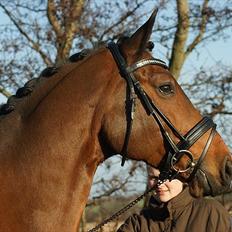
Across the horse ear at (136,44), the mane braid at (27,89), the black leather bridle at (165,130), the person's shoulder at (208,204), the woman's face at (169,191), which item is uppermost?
the mane braid at (27,89)

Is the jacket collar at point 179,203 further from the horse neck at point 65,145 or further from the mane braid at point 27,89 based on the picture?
the mane braid at point 27,89

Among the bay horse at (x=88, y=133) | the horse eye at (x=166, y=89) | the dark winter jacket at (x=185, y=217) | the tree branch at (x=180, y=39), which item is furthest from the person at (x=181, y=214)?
the tree branch at (x=180, y=39)

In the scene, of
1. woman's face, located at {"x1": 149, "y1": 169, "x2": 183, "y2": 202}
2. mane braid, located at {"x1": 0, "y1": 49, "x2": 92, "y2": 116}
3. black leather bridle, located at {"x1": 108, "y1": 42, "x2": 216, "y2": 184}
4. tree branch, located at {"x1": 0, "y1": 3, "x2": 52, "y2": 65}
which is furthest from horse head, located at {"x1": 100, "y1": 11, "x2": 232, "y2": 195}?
tree branch, located at {"x1": 0, "y1": 3, "x2": 52, "y2": 65}

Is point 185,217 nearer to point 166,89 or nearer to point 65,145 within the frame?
point 166,89

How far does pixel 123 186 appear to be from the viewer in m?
11.2

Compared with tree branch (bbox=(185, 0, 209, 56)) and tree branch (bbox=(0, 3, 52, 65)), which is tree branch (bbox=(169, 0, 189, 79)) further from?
tree branch (bbox=(0, 3, 52, 65))

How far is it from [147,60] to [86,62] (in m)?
0.38

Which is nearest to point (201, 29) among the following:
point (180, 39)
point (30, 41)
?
point (180, 39)

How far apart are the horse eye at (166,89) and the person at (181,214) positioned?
1.33 m

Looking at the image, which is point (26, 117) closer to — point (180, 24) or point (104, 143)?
point (104, 143)

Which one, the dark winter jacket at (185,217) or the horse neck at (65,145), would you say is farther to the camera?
the dark winter jacket at (185,217)

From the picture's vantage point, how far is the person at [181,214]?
525 cm

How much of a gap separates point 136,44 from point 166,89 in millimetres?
339

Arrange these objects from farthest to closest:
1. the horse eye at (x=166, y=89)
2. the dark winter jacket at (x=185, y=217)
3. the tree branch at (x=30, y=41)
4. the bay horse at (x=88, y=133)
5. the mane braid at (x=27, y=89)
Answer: the tree branch at (x=30, y=41) → the dark winter jacket at (x=185, y=217) → the horse eye at (x=166, y=89) → the mane braid at (x=27, y=89) → the bay horse at (x=88, y=133)
